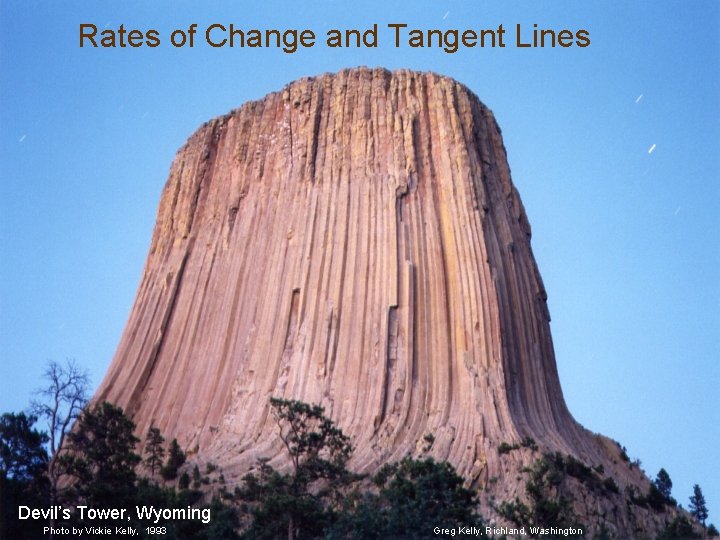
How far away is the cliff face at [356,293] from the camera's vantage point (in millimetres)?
34438

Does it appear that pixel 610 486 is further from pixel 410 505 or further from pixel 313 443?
pixel 410 505

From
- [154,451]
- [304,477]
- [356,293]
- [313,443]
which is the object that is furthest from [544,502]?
[154,451]

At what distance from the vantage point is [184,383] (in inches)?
1554

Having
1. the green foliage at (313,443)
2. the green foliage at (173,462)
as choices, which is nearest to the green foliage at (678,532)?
the green foliage at (313,443)

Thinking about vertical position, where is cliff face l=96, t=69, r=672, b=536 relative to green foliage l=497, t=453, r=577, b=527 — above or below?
above

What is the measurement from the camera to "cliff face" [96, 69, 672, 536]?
34.4 m

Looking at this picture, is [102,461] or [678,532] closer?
[102,461]

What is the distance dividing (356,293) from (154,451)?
30.0 ft

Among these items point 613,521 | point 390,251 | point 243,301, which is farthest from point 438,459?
point 243,301

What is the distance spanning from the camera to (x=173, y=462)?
109ft

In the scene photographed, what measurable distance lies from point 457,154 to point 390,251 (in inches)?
234

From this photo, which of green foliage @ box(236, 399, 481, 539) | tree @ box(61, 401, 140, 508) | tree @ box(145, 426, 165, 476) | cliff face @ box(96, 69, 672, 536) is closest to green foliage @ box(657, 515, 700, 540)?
cliff face @ box(96, 69, 672, 536)

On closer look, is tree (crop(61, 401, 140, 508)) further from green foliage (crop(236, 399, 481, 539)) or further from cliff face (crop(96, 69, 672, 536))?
cliff face (crop(96, 69, 672, 536))

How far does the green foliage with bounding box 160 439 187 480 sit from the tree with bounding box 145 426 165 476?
321 millimetres
